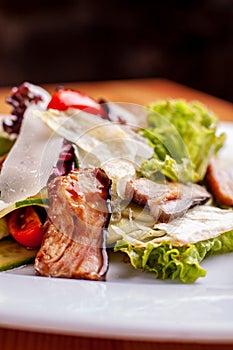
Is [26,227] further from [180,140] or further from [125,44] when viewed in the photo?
[125,44]

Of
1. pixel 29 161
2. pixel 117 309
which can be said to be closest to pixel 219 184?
pixel 29 161

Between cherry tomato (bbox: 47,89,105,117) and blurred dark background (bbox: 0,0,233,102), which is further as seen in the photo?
blurred dark background (bbox: 0,0,233,102)

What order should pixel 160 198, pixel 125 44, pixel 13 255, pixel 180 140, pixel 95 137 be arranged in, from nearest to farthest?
pixel 13 255, pixel 160 198, pixel 95 137, pixel 180 140, pixel 125 44

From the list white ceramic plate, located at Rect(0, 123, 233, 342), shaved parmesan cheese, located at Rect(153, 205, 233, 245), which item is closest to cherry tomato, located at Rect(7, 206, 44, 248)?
white ceramic plate, located at Rect(0, 123, 233, 342)

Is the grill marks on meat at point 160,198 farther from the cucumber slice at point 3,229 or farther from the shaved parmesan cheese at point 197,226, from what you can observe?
the cucumber slice at point 3,229

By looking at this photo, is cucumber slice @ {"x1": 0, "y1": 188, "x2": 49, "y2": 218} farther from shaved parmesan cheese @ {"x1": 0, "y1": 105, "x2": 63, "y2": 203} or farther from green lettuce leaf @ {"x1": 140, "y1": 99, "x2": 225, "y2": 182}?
green lettuce leaf @ {"x1": 140, "y1": 99, "x2": 225, "y2": 182}

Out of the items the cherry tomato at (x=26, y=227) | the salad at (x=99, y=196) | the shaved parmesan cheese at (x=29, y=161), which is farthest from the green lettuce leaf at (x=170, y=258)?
the shaved parmesan cheese at (x=29, y=161)
